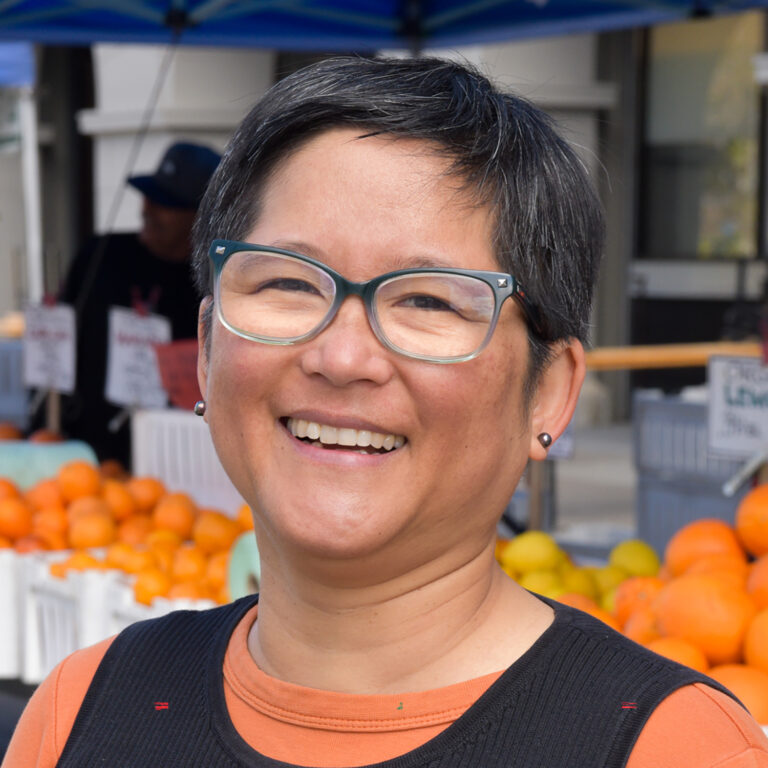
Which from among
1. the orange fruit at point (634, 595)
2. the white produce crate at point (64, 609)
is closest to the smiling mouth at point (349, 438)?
the orange fruit at point (634, 595)

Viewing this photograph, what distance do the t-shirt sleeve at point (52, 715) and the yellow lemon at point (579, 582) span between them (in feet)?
5.59

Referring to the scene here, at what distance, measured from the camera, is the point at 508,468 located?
1.10 m

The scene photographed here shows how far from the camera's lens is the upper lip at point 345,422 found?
1.02m

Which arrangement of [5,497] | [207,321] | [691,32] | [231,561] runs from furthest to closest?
[691,32] < [5,497] < [231,561] < [207,321]

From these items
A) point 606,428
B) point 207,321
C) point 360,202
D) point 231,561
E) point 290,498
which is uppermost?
point 360,202

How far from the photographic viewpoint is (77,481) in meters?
3.72

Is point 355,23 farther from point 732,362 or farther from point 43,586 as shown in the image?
point 43,586

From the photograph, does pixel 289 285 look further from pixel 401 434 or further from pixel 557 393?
pixel 557 393

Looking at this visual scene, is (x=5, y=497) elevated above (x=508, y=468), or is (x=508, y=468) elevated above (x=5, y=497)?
(x=508, y=468)

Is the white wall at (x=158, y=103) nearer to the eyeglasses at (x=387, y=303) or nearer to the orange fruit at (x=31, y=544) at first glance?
the orange fruit at (x=31, y=544)

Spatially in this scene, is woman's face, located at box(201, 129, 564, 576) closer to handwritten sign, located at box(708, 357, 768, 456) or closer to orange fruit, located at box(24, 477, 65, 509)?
handwritten sign, located at box(708, 357, 768, 456)

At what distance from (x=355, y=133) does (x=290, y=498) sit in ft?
1.08

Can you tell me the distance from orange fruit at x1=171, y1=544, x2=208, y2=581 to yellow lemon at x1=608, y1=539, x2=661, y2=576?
3.44ft

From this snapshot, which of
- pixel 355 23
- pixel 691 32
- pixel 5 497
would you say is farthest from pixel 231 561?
pixel 691 32
